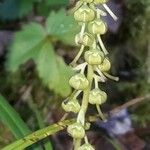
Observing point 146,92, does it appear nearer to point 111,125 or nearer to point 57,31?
point 111,125

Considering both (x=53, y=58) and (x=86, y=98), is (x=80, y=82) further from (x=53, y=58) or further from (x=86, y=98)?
(x=53, y=58)

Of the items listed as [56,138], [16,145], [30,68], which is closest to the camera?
[16,145]

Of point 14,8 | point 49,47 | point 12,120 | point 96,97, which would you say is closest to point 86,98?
point 96,97

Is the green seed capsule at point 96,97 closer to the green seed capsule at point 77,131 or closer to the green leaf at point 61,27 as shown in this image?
the green seed capsule at point 77,131

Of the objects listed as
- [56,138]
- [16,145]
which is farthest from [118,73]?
[16,145]

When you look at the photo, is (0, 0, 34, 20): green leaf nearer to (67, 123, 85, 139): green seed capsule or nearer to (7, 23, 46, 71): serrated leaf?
(7, 23, 46, 71): serrated leaf

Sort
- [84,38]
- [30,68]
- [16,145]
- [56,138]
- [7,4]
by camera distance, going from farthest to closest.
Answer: [30,68] → [7,4] → [56,138] → [16,145] → [84,38]
